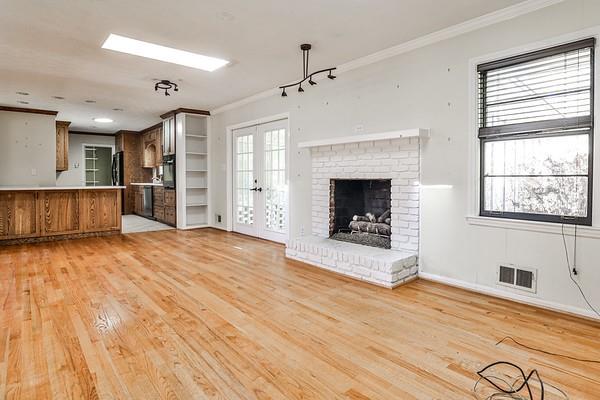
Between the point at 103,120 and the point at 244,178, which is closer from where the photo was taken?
the point at 244,178

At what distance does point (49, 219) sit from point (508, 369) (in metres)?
7.02

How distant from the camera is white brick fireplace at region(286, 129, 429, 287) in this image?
368 centimetres

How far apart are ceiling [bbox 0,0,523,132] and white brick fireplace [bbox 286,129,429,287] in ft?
3.52

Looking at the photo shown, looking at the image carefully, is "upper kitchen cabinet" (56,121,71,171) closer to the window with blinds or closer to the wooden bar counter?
the wooden bar counter

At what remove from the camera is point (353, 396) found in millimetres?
1763

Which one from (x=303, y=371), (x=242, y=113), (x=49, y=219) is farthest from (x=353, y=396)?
(x=49, y=219)

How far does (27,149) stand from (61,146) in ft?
5.19

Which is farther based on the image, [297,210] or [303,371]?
[297,210]

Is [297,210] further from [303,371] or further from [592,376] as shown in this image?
[592,376]

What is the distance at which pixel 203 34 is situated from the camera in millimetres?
3633

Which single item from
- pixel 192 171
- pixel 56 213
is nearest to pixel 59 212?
pixel 56 213

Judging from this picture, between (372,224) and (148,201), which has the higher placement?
(148,201)

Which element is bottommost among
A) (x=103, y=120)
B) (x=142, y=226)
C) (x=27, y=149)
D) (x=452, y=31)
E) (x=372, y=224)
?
(x=142, y=226)

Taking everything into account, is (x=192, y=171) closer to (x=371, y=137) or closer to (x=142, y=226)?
(x=142, y=226)
